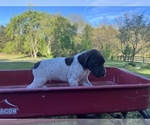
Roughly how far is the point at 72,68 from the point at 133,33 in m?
1.18

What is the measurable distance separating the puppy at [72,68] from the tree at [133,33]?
0.98 m

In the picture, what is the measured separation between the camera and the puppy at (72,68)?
1261 millimetres

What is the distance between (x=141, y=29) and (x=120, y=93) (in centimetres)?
143

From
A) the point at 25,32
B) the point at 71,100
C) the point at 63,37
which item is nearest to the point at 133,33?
the point at 63,37

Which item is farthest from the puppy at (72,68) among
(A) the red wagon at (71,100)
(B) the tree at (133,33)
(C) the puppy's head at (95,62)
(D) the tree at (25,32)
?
(B) the tree at (133,33)

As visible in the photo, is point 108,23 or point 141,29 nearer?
point 108,23

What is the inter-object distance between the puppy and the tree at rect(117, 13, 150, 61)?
0.98 meters

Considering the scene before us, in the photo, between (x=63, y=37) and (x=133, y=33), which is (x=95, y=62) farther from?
(x=133, y=33)

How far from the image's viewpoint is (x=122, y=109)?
3.71 feet

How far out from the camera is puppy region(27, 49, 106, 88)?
1.26 metres

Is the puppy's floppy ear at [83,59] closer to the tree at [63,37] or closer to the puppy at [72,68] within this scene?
the puppy at [72,68]

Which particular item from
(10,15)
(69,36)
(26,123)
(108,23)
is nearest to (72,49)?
(69,36)

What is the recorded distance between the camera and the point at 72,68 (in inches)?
53.4

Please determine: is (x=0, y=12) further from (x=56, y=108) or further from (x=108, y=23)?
(x=56, y=108)
